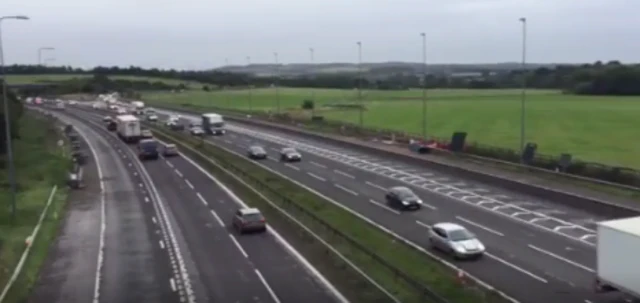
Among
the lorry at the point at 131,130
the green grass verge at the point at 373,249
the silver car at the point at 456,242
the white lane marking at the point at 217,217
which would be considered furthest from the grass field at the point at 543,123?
the silver car at the point at 456,242

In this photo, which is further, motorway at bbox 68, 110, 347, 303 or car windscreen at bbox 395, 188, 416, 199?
car windscreen at bbox 395, 188, 416, 199

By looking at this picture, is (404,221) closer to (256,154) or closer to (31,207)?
(31,207)

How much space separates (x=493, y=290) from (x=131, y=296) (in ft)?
33.3

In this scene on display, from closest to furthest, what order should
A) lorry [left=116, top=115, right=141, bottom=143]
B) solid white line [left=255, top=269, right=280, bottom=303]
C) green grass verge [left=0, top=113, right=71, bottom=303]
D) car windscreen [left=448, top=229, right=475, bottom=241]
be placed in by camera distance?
solid white line [left=255, top=269, right=280, bottom=303], green grass verge [left=0, top=113, right=71, bottom=303], car windscreen [left=448, top=229, right=475, bottom=241], lorry [left=116, top=115, right=141, bottom=143]

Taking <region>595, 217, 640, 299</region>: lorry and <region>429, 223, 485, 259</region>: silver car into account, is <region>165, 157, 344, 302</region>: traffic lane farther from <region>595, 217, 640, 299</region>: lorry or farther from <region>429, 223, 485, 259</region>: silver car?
<region>595, 217, 640, 299</region>: lorry

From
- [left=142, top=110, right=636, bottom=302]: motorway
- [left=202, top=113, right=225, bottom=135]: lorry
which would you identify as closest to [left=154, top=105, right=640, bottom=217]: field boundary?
[left=142, top=110, right=636, bottom=302]: motorway

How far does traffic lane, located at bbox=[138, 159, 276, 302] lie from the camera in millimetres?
25094

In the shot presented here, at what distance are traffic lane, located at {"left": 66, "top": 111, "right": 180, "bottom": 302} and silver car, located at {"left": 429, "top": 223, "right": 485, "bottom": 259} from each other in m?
9.24

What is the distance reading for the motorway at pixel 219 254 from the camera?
2498cm

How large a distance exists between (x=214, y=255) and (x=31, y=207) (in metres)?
16.7

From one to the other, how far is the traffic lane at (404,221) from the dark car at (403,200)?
447mm

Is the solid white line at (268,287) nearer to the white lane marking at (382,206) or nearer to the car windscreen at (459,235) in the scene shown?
the car windscreen at (459,235)

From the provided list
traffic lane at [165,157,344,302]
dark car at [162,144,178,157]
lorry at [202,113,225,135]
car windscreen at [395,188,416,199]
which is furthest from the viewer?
lorry at [202,113,225,135]

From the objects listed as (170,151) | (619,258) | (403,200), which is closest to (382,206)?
(403,200)
